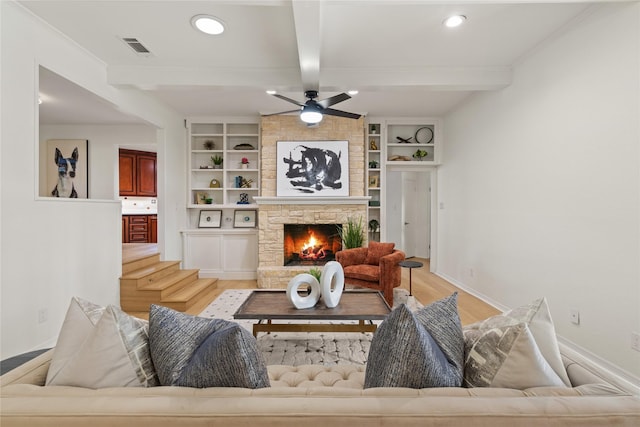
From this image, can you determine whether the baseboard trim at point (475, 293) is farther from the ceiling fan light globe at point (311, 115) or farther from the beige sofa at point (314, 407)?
the beige sofa at point (314, 407)

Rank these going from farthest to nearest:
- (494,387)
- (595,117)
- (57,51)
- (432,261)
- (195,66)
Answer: (432,261), (195,66), (57,51), (595,117), (494,387)

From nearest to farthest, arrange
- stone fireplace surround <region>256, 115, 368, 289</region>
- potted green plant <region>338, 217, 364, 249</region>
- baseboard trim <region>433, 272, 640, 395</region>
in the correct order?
baseboard trim <region>433, 272, 640, 395</region>, potted green plant <region>338, 217, 364, 249</region>, stone fireplace surround <region>256, 115, 368, 289</region>

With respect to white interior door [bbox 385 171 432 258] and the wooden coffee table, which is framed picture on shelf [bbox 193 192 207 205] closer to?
the wooden coffee table

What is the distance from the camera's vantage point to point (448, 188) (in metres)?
5.28

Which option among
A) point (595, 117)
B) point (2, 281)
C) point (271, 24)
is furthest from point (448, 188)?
point (2, 281)

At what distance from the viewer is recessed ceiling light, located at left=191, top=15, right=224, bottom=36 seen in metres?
2.54

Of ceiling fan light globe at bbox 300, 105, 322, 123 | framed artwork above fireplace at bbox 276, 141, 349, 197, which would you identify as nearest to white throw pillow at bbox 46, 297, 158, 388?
ceiling fan light globe at bbox 300, 105, 322, 123

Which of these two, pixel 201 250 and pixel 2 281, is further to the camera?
pixel 201 250

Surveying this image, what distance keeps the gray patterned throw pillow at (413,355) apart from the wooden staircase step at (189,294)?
3347mm

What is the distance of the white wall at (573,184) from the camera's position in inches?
86.6

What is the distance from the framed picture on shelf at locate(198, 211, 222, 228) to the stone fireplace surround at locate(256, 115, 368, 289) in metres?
0.95

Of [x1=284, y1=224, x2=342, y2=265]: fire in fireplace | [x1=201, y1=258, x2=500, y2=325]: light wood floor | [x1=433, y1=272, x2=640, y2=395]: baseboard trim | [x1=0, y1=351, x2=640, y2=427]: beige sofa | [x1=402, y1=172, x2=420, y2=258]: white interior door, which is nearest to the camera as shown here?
[x1=0, y1=351, x2=640, y2=427]: beige sofa

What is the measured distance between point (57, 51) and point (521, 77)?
458cm

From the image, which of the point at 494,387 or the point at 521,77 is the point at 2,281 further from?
the point at 521,77
